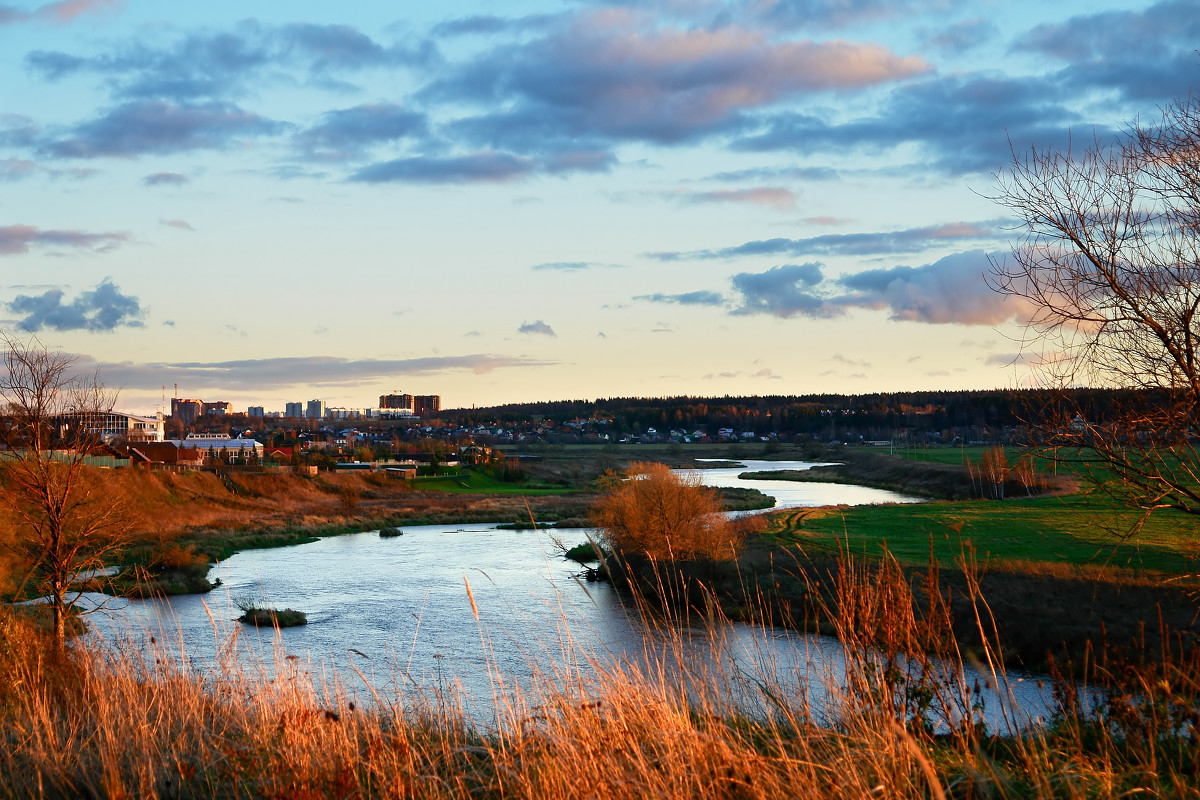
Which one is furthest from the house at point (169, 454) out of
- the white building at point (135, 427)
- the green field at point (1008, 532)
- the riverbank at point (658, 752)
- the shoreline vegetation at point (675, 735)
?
the riverbank at point (658, 752)

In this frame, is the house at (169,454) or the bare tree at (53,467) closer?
the bare tree at (53,467)

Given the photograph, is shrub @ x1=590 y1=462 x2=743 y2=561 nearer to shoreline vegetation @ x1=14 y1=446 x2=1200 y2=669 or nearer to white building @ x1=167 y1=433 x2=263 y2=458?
shoreline vegetation @ x1=14 y1=446 x2=1200 y2=669

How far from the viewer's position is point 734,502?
64.5 meters

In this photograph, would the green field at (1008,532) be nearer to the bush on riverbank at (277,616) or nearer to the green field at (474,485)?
the bush on riverbank at (277,616)

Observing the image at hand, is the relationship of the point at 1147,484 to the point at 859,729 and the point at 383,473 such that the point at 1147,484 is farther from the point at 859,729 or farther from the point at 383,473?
the point at 383,473

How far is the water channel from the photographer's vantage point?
16.9m

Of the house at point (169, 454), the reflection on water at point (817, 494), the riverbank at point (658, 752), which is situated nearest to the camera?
the riverbank at point (658, 752)

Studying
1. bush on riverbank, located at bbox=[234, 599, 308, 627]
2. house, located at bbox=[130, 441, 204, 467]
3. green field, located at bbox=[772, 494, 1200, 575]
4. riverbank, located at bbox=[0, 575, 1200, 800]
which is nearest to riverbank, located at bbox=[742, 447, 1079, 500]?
green field, located at bbox=[772, 494, 1200, 575]

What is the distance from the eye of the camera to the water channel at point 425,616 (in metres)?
16.9

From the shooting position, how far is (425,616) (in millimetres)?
30172

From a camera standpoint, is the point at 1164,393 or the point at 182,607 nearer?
the point at 1164,393

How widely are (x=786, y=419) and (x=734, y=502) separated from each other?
4692 inches

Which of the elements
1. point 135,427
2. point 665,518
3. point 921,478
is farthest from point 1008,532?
point 135,427

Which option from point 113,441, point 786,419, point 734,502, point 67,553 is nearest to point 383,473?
point 113,441
